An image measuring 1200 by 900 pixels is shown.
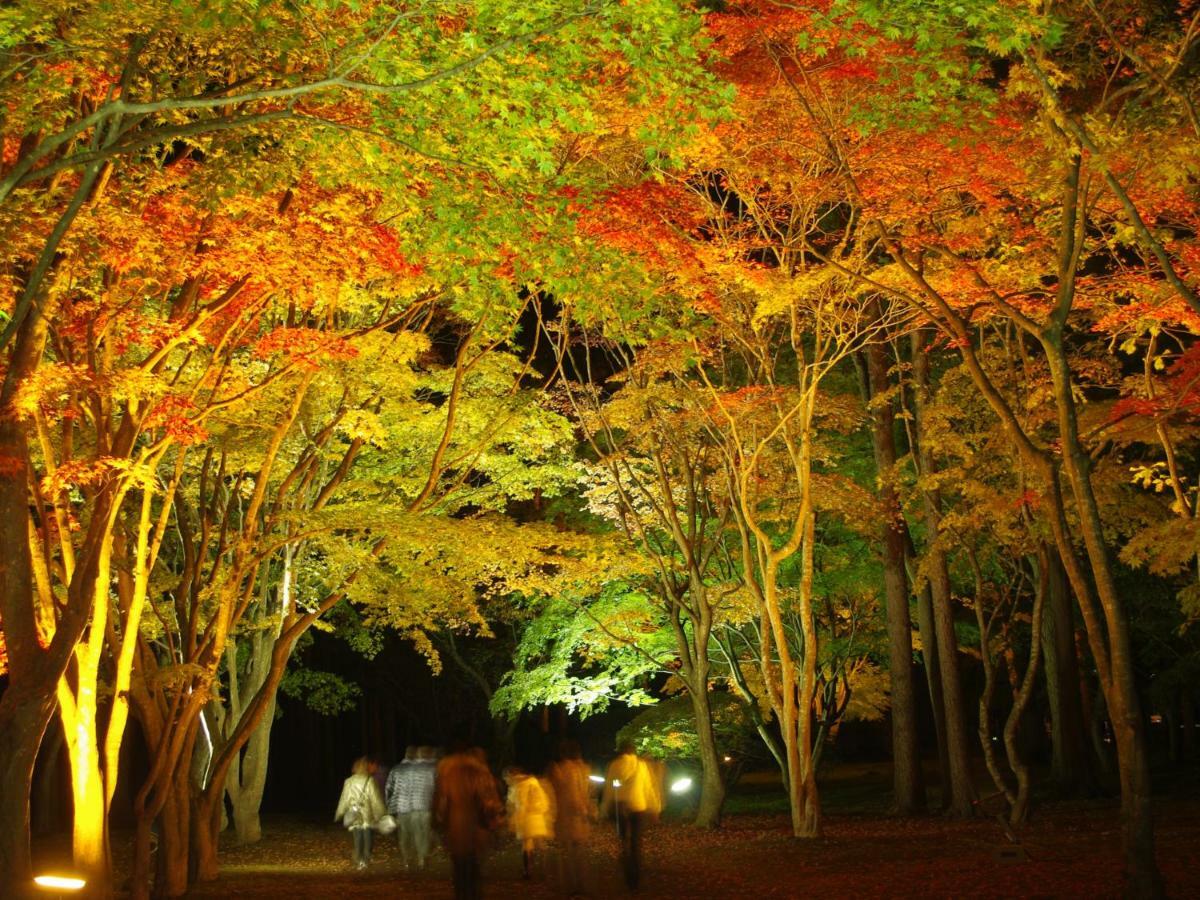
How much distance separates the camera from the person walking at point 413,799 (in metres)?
13.0

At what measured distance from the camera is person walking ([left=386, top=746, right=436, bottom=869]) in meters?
13.0

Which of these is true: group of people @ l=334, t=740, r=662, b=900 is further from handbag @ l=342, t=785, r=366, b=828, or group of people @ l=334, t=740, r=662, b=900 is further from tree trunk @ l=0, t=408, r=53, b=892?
tree trunk @ l=0, t=408, r=53, b=892

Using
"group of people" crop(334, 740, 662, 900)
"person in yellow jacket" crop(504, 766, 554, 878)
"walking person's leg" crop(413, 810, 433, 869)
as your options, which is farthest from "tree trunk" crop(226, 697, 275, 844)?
"person in yellow jacket" crop(504, 766, 554, 878)

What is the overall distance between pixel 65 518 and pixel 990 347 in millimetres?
13366

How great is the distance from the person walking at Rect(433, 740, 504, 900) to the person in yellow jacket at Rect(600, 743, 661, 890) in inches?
76.7

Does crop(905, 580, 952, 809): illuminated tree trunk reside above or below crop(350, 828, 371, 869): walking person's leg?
above

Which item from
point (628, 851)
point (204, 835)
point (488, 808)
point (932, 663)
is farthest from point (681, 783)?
point (488, 808)

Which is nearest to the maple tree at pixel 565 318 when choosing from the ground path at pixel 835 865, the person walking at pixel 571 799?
the ground path at pixel 835 865

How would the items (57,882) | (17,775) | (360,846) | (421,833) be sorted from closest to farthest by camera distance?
(57,882)
(17,775)
(421,833)
(360,846)

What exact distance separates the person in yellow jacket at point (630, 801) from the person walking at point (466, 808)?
1947mm

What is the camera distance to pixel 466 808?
8859 millimetres

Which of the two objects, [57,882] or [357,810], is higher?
[57,882]

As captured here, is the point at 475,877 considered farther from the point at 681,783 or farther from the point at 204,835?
the point at 681,783

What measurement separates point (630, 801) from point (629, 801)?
0.03ft
